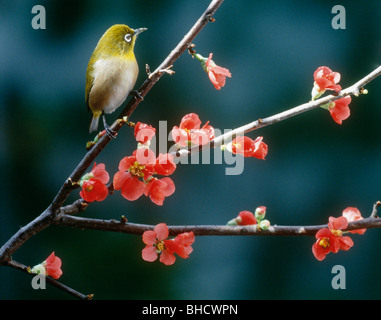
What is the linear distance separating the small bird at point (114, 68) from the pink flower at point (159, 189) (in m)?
0.16

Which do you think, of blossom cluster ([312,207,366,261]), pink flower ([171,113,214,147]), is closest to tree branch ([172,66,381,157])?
pink flower ([171,113,214,147])

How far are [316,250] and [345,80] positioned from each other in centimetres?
66

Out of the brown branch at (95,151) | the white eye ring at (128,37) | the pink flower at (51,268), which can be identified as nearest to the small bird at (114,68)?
the white eye ring at (128,37)

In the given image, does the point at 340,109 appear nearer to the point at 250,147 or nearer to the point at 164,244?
the point at 250,147

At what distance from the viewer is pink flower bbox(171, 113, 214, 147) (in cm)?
45

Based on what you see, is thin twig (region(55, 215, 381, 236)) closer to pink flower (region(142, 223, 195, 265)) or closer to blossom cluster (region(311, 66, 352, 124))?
pink flower (region(142, 223, 195, 265))

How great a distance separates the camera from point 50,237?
1.00 m

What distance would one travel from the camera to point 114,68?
1.93 ft

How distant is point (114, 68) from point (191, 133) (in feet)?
0.63

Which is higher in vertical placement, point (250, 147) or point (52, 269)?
point (250, 147)

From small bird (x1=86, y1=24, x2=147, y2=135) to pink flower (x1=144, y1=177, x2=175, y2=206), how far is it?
0.16m

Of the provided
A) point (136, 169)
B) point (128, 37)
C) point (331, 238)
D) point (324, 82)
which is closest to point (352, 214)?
point (331, 238)

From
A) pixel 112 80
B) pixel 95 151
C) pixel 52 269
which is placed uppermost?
pixel 112 80

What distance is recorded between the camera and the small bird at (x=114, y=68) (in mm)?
583
